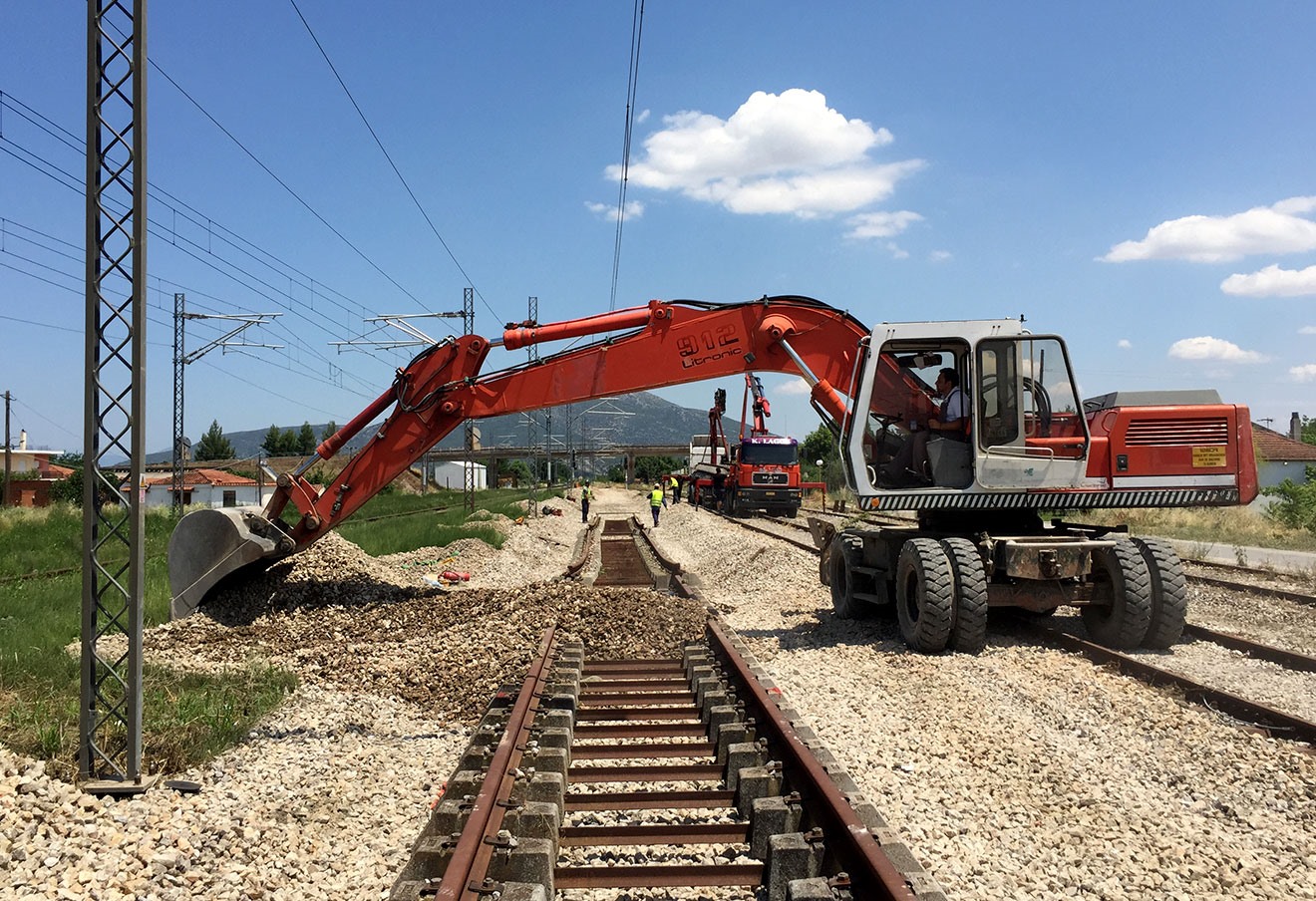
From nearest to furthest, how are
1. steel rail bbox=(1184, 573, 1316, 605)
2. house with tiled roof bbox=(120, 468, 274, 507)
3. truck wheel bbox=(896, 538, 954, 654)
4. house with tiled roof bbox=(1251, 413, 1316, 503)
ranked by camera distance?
truck wheel bbox=(896, 538, 954, 654), steel rail bbox=(1184, 573, 1316, 605), house with tiled roof bbox=(1251, 413, 1316, 503), house with tiled roof bbox=(120, 468, 274, 507)

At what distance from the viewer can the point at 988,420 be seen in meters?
9.48

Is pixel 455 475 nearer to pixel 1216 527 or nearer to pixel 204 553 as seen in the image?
pixel 1216 527

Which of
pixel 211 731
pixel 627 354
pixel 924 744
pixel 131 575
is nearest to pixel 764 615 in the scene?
pixel 627 354

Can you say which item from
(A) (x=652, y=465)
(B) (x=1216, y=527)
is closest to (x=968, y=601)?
(B) (x=1216, y=527)

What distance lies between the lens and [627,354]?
38.4 ft

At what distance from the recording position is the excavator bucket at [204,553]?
1145cm

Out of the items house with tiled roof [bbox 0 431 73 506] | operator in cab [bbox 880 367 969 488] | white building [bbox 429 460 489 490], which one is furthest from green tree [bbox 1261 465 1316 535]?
white building [bbox 429 460 489 490]

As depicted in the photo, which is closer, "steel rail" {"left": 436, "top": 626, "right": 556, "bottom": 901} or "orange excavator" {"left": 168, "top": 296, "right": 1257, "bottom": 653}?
"steel rail" {"left": 436, "top": 626, "right": 556, "bottom": 901}

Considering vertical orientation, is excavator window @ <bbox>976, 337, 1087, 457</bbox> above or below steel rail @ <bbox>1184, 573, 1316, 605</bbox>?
above

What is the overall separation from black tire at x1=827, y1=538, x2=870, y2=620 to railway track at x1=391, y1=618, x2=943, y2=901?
14.1 feet

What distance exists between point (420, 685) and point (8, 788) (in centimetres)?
374

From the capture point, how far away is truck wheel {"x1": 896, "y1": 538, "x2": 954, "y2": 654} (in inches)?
352

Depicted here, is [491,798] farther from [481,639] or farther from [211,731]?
[481,639]

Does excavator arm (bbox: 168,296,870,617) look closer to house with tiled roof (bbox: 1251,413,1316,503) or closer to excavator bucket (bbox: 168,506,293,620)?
excavator bucket (bbox: 168,506,293,620)
